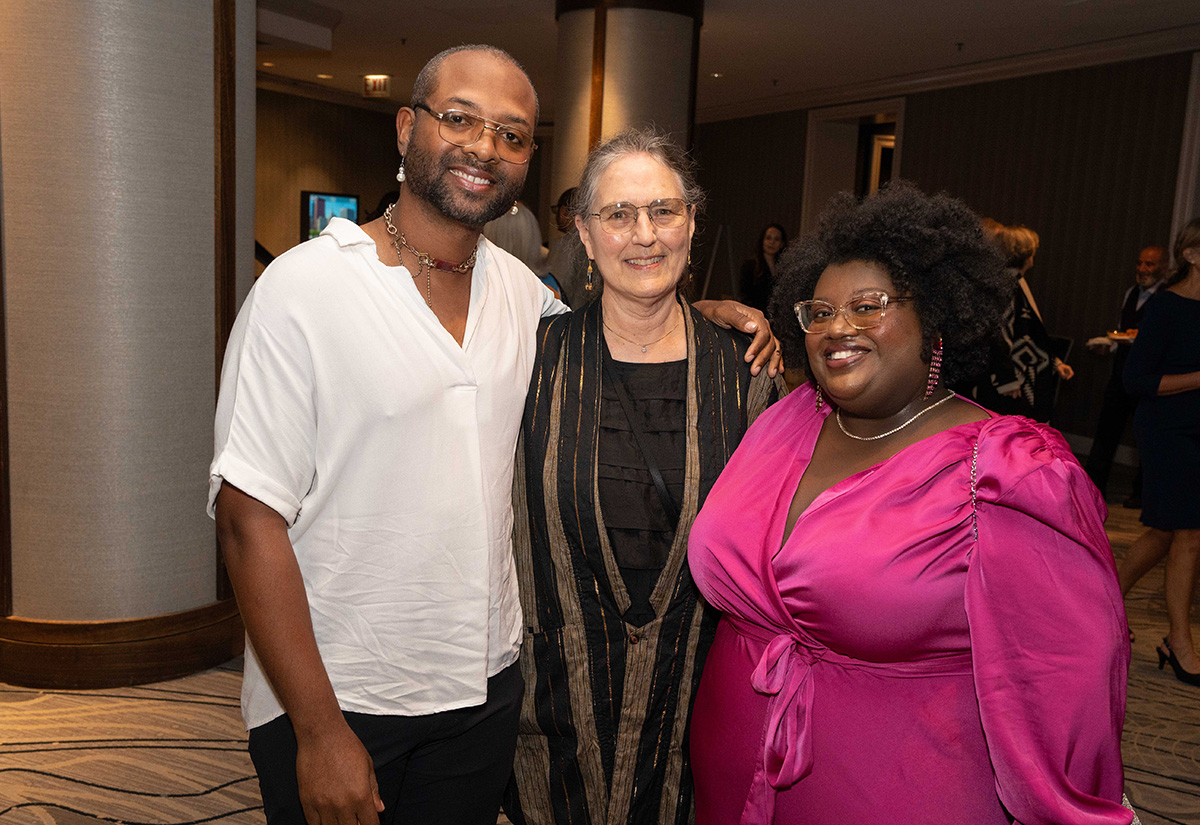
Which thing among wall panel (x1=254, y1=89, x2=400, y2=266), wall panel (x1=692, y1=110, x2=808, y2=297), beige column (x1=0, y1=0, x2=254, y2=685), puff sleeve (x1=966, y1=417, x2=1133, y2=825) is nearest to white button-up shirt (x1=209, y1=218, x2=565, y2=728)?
puff sleeve (x1=966, y1=417, x2=1133, y2=825)

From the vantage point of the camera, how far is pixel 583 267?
213 cm

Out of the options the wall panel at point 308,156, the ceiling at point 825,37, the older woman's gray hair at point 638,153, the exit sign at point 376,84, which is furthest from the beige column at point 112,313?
the wall panel at point 308,156

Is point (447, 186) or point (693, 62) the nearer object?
point (447, 186)

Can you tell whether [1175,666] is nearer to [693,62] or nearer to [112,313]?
[112,313]

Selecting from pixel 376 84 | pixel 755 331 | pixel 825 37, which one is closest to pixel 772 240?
pixel 825 37

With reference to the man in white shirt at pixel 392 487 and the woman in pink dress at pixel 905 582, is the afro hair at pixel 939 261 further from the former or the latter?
the man in white shirt at pixel 392 487

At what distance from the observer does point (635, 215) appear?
1.89 m

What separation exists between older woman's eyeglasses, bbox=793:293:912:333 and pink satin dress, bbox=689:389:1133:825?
215 millimetres

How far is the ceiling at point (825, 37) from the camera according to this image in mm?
7535

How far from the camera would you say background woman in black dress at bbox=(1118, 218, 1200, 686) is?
369 centimetres

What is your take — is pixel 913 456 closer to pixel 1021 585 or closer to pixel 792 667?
pixel 1021 585

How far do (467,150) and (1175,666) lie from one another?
3790mm

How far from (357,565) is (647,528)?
1.92ft

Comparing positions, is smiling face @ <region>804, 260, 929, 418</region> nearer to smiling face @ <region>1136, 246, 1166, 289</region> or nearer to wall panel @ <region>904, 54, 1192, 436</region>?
smiling face @ <region>1136, 246, 1166, 289</region>
